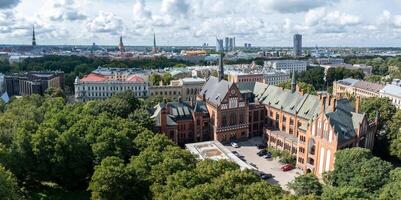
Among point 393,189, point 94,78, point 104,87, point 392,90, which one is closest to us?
point 393,189

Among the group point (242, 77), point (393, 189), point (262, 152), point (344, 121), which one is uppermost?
point (242, 77)

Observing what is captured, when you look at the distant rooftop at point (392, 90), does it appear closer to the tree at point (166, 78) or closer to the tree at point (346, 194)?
the tree at point (166, 78)

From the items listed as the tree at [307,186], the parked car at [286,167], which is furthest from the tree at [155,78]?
the tree at [307,186]

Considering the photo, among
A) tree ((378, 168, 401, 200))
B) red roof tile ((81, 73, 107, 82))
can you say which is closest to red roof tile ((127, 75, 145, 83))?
red roof tile ((81, 73, 107, 82))

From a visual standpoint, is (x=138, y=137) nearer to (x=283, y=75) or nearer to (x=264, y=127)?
(x=264, y=127)

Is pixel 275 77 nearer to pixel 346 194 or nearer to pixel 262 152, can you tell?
pixel 262 152

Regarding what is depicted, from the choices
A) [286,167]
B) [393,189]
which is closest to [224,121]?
[286,167]
